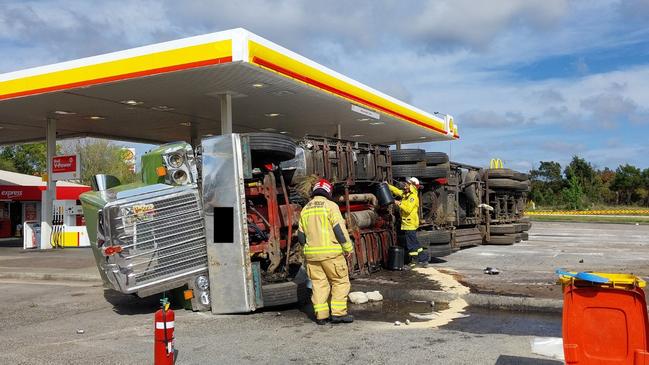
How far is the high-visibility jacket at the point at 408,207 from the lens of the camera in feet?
35.3

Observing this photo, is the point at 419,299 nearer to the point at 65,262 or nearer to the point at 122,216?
the point at 122,216

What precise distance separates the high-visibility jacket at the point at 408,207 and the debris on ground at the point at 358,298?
2.96m

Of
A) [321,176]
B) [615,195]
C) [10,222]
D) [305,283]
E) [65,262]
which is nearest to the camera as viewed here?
[305,283]

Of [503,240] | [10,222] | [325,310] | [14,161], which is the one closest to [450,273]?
[325,310]

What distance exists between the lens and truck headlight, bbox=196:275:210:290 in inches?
297

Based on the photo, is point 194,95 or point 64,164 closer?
point 194,95

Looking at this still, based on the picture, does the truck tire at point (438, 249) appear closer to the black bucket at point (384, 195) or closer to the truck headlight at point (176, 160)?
the black bucket at point (384, 195)

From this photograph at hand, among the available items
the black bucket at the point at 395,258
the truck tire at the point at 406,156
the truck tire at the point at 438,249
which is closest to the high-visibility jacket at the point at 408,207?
the black bucket at the point at 395,258

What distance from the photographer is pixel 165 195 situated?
7355mm

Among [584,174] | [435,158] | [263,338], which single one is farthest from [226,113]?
[584,174]

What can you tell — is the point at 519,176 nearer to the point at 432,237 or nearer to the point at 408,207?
the point at 432,237

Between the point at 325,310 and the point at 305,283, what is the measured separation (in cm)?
112

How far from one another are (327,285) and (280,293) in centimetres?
83

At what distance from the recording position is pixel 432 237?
11.8 meters
